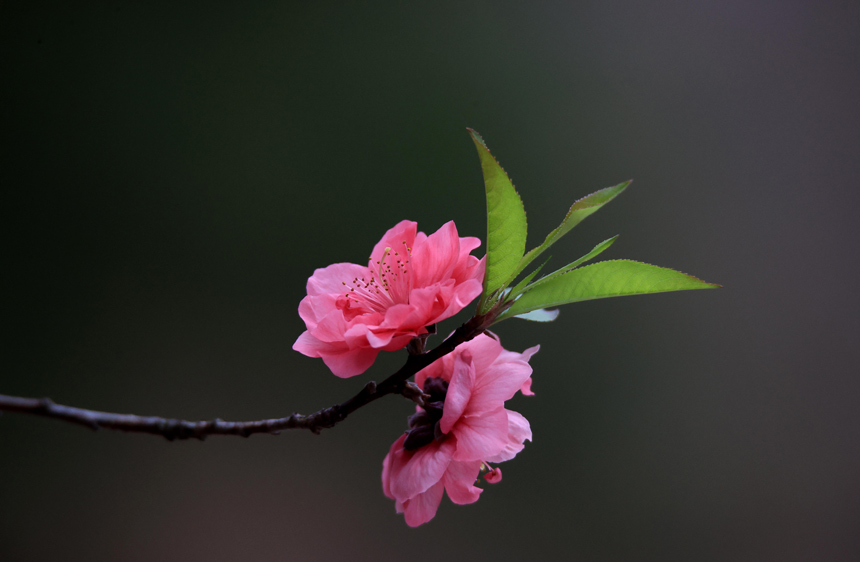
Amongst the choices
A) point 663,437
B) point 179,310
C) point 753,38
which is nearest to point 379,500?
point 179,310

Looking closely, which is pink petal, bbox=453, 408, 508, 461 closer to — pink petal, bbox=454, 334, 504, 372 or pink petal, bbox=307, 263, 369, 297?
pink petal, bbox=454, 334, 504, 372

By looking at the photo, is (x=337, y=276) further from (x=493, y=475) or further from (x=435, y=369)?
(x=493, y=475)

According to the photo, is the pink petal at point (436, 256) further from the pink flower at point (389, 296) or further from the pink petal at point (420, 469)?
the pink petal at point (420, 469)

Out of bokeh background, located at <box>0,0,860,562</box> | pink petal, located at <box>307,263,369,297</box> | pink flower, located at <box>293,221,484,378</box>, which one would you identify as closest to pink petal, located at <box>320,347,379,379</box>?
pink flower, located at <box>293,221,484,378</box>

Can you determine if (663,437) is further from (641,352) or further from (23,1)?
(23,1)

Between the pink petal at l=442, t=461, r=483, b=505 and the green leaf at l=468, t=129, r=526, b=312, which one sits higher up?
the green leaf at l=468, t=129, r=526, b=312

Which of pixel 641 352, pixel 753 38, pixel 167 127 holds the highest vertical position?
pixel 167 127

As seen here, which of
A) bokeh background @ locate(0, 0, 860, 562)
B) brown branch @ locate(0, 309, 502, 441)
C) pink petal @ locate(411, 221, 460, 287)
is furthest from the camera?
bokeh background @ locate(0, 0, 860, 562)
